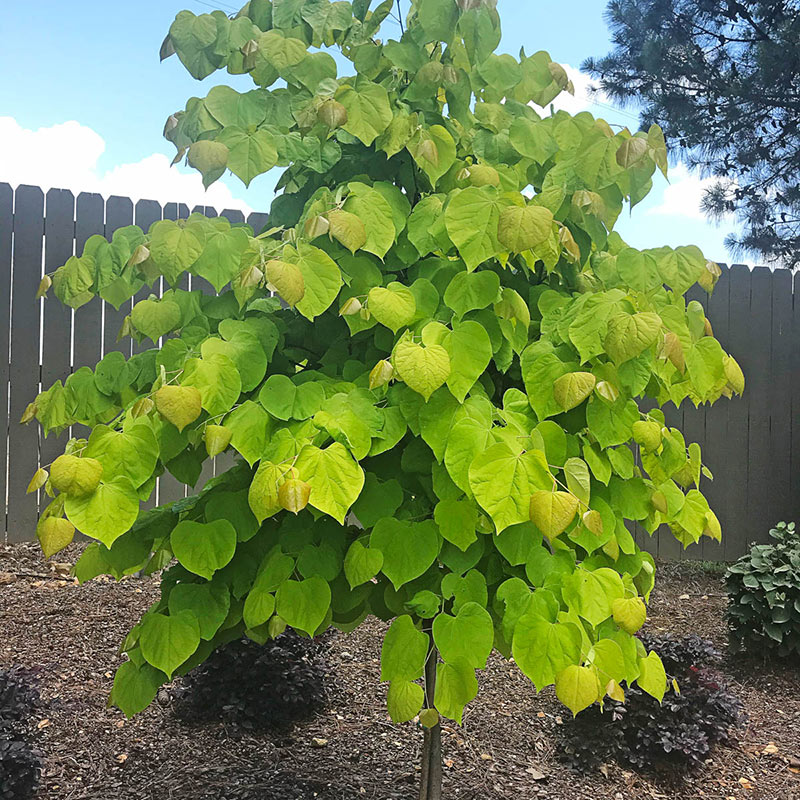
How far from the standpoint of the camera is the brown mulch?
240 centimetres

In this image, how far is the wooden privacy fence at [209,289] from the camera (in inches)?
169

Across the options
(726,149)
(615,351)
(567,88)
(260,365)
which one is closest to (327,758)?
(260,365)

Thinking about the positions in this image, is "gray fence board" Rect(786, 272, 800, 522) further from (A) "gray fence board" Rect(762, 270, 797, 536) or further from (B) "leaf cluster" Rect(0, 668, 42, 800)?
(B) "leaf cluster" Rect(0, 668, 42, 800)

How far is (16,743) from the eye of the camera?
208cm

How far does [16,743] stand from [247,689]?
→ 2.75ft

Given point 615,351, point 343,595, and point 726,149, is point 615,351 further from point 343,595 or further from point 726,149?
point 726,149

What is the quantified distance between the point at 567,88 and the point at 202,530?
106 cm

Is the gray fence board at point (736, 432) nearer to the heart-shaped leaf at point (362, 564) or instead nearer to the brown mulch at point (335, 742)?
the brown mulch at point (335, 742)

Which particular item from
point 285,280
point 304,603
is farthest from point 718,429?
point 285,280

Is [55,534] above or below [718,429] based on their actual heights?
below

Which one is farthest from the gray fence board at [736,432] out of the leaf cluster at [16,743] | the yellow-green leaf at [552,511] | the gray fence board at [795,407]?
the yellow-green leaf at [552,511]

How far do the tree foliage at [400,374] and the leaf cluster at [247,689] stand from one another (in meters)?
1.28

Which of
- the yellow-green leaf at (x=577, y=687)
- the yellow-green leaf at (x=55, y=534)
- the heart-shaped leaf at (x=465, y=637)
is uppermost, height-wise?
the yellow-green leaf at (x=55, y=534)

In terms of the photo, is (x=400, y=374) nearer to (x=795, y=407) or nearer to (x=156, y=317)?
(x=156, y=317)
